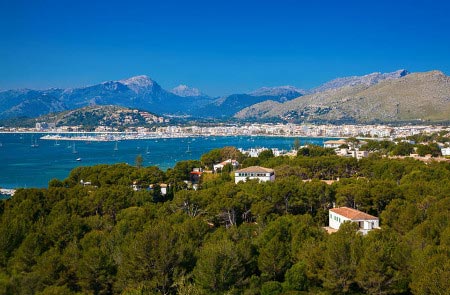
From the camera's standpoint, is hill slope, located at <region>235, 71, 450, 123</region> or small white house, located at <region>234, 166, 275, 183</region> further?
hill slope, located at <region>235, 71, 450, 123</region>

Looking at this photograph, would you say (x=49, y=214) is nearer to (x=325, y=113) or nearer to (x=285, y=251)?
(x=285, y=251)

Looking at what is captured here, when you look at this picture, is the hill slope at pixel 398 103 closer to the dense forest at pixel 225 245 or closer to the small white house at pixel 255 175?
the small white house at pixel 255 175

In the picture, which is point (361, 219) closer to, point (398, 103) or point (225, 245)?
point (225, 245)

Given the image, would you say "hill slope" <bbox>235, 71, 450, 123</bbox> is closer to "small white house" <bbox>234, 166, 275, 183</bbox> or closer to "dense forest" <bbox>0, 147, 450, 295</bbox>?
"small white house" <bbox>234, 166, 275, 183</bbox>

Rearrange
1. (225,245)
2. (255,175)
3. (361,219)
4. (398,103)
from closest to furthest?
(225,245)
(361,219)
(255,175)
(398,103)

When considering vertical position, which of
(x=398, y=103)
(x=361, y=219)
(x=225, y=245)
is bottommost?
(x=361, y=219)

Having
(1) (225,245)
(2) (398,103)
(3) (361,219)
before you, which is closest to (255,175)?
(3) (361,219)

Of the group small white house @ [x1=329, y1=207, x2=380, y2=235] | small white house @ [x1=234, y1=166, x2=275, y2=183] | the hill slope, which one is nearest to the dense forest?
small white house @ [x1=329, y1=207, x2=380, y2=235]

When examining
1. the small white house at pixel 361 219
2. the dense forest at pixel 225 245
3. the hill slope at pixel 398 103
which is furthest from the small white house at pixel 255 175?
the hill slope at pixel 398 103

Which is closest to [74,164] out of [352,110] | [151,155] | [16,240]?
[151,155]

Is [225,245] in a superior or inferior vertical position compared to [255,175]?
superior
